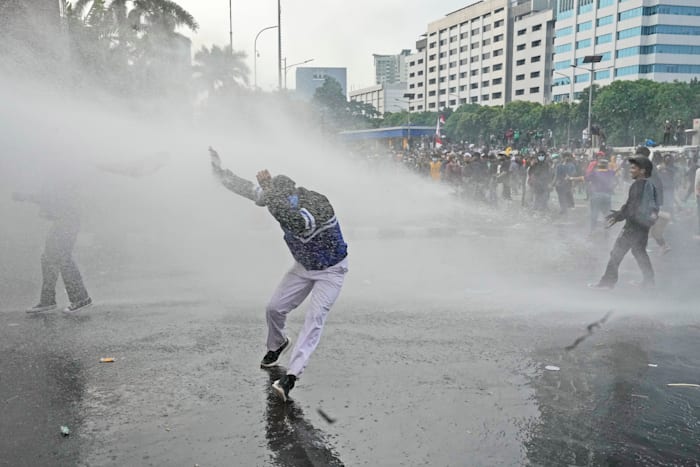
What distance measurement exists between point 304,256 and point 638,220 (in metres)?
4.95

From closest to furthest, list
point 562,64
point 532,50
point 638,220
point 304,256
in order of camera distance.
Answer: point 304,256 < point 638,220 < point 562,64 < point 532,50

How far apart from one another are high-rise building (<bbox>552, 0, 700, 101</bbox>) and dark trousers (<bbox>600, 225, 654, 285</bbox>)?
81664 millimetres

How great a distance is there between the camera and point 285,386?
171 inches

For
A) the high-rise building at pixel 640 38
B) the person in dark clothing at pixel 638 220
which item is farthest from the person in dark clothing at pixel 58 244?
the high-rise building at pixel 640 38

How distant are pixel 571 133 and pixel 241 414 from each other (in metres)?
70.1

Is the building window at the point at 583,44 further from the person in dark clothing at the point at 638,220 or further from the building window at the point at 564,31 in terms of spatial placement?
the person in dark clothing at the point at 638,220

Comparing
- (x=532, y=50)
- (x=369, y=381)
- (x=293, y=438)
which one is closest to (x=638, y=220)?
(x=369, y=381)

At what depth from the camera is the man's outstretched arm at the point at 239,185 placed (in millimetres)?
4836

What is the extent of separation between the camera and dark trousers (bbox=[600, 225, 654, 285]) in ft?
25.7

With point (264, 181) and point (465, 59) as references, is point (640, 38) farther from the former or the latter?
point (264, 181)

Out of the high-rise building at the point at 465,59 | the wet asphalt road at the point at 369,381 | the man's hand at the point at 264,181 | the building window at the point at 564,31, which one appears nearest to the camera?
the wet asphalt road at the point at 369,381

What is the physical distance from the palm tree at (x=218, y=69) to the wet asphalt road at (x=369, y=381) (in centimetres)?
2988

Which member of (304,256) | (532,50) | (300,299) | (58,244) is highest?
(532,50)

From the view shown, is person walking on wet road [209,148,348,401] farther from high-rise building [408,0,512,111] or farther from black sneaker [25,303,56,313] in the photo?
high-rise building [408,0,512,111]
